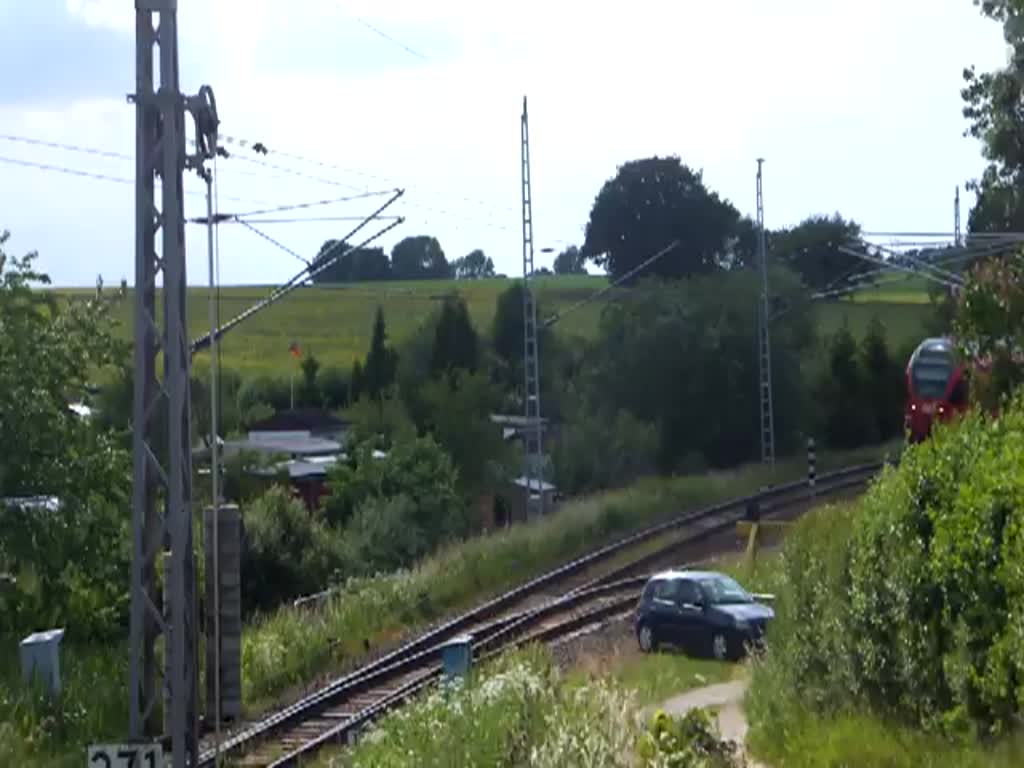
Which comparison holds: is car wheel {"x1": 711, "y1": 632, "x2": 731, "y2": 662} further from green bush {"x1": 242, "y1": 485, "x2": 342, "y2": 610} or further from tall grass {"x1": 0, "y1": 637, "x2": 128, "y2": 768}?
green bush {"x1": 242, "y1": 485, "x2": 342, "y2": 610}

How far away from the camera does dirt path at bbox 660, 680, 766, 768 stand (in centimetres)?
1817

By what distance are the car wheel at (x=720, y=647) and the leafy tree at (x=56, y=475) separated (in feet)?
30.1

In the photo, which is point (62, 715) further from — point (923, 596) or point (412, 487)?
point (412, 487)

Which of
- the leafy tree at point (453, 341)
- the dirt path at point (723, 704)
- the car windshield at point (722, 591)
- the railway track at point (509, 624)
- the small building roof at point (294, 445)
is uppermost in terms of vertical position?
the leafy tree at point (453, 341)

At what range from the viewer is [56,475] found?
2758 centimetres

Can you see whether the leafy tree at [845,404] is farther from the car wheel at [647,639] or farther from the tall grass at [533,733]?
the tall grass at [533,733]

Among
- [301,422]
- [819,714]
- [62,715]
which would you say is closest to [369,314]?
[301,422]

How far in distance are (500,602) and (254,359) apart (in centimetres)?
6817

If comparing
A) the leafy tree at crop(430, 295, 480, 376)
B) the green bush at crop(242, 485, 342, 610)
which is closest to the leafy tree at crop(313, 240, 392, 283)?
the leafy tree at crop(430, 295, 480, 376)

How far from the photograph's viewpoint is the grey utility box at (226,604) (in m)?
16.7

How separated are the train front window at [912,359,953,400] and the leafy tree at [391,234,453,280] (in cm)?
9571

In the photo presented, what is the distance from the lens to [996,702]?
13.4m

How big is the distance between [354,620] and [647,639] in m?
7.27

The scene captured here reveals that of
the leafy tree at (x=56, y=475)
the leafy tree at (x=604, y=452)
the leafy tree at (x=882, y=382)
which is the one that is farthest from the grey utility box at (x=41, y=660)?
the leafy tree at (x=882, y=382)
